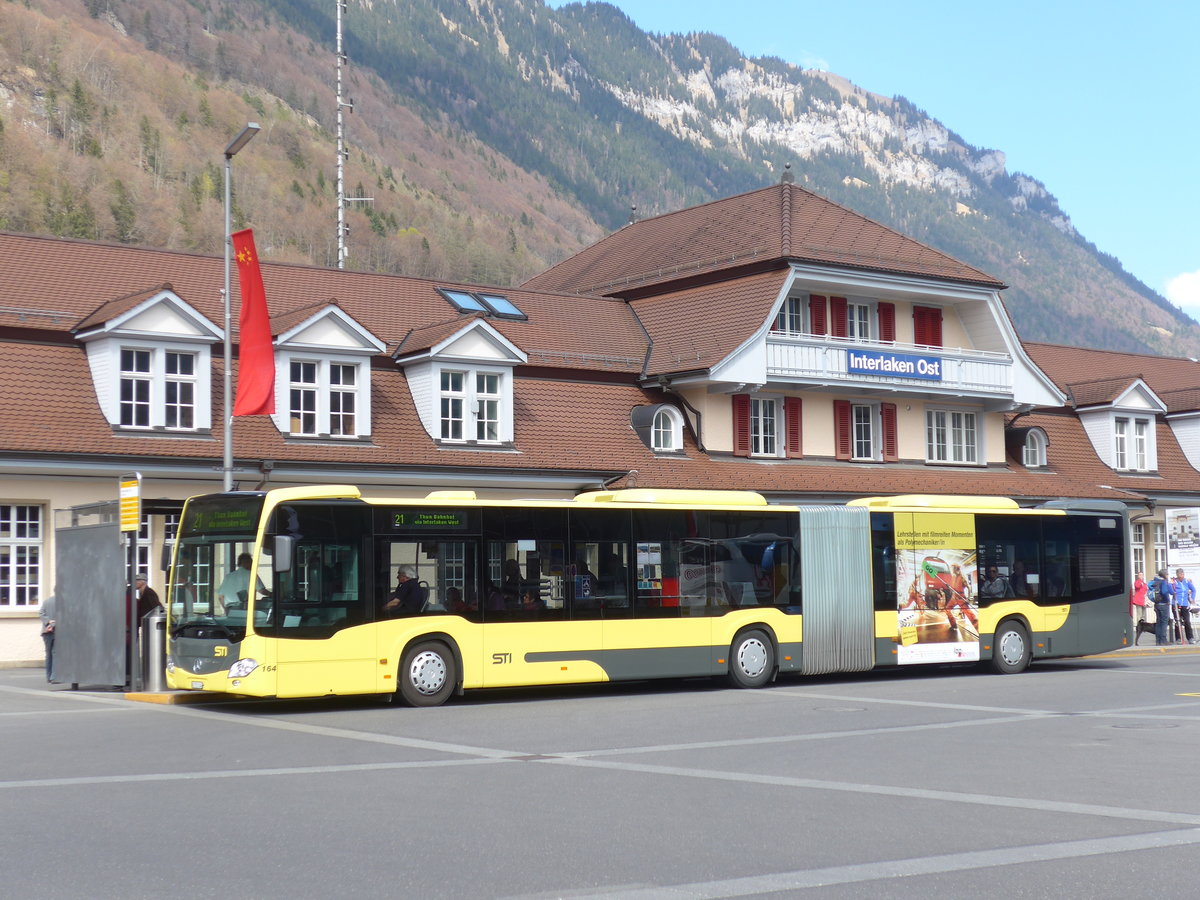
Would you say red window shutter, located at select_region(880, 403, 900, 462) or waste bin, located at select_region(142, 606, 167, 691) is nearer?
waste bin, located at select_region(142, 606, 167, 691)

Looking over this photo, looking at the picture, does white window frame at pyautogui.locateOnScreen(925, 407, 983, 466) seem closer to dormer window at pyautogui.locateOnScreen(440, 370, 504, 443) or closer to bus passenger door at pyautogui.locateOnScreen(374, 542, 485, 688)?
dormer window at pyautogui.locateOnScreen(440, 370, 504, 443)

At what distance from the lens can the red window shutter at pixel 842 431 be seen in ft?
127

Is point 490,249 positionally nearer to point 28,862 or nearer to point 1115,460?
point 1115,460

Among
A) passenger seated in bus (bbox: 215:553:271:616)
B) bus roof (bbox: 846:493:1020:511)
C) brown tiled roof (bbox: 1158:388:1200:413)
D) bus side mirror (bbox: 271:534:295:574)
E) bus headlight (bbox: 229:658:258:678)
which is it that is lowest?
bus headlight (bbox: 229:658:258:678)

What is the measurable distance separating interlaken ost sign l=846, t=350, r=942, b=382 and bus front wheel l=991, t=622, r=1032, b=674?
1159 cm

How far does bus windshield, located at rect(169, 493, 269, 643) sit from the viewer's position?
1919cm

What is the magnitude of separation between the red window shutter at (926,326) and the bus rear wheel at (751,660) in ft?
60.8

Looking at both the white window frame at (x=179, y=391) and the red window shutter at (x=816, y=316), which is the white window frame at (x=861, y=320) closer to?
the red window shutter at (x=816, y=316)

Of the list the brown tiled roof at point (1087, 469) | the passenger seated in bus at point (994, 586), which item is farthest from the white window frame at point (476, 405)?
the brown tiled roof at point (1087, 469)

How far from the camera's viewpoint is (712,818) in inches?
420

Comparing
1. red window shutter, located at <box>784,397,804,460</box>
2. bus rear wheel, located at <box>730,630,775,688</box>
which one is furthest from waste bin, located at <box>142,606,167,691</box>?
red window shutter, located at <box>784,397,804,460</box>

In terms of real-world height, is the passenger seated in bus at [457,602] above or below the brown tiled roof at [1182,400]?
below

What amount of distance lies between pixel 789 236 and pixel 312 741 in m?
24.1

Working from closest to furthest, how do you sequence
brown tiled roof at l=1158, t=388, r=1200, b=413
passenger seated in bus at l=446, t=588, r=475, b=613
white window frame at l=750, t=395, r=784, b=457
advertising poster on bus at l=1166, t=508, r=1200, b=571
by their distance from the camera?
1. passenger seated in bus at l=446, t=588, r=475, b=613
2. white window frame at l=750, t=395, r=784, b=457
3. advertising poster on bus at l=1166, t=508, r=1200, b=571
4. brown tiled roof at l=1158, t=388, r=1200, b=413
